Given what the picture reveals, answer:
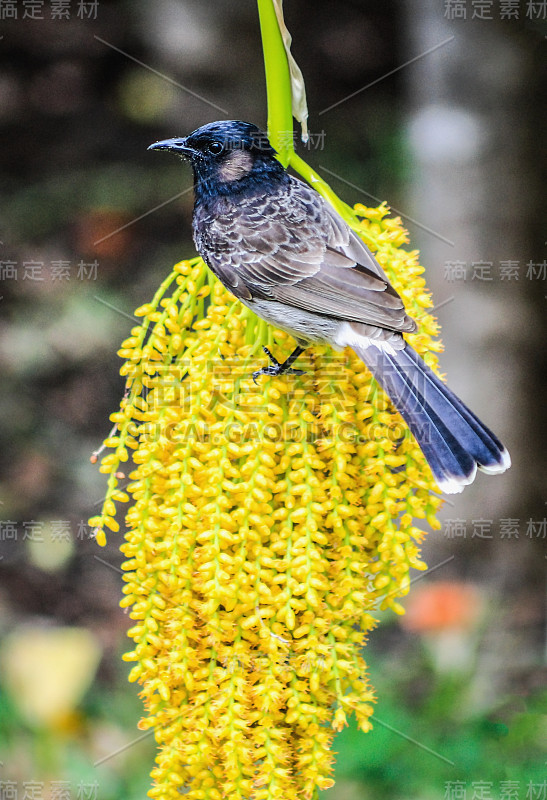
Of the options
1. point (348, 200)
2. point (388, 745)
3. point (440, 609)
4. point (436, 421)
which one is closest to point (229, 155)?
point (436, 421)

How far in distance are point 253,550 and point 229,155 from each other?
53cm

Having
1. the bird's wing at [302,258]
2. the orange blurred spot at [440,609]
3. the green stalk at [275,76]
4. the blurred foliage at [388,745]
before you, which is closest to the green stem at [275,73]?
the green stalk at [275,76]

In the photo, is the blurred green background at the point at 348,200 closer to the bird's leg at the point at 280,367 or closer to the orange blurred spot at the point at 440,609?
the orange blurred spot at the point at 440,609

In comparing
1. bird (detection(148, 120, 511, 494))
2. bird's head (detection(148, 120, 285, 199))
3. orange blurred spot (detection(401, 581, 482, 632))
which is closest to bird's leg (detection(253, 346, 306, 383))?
bird (detection(148, 120, 511, 494))

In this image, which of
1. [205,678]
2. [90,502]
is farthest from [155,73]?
[205,678]

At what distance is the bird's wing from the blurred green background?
3.19 feet

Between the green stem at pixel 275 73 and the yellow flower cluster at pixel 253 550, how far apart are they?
244 mm

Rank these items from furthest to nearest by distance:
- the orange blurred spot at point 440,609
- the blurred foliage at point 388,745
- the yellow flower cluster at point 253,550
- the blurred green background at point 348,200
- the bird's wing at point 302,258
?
the orange blurred spot at point 440,609
the blurred green background at point 348,200
the blurred foliage at point 388,745
the bird's wing at point 302,258
the yellow flower cluster at point 253,550

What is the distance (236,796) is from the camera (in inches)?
33.2

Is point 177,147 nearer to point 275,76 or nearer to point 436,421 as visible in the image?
point 275,76

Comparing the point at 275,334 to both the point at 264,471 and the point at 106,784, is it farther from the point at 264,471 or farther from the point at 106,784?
the point at 106,784

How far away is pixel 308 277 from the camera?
102cm

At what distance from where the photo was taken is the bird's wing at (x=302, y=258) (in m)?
0.96

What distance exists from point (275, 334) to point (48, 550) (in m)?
1.72
